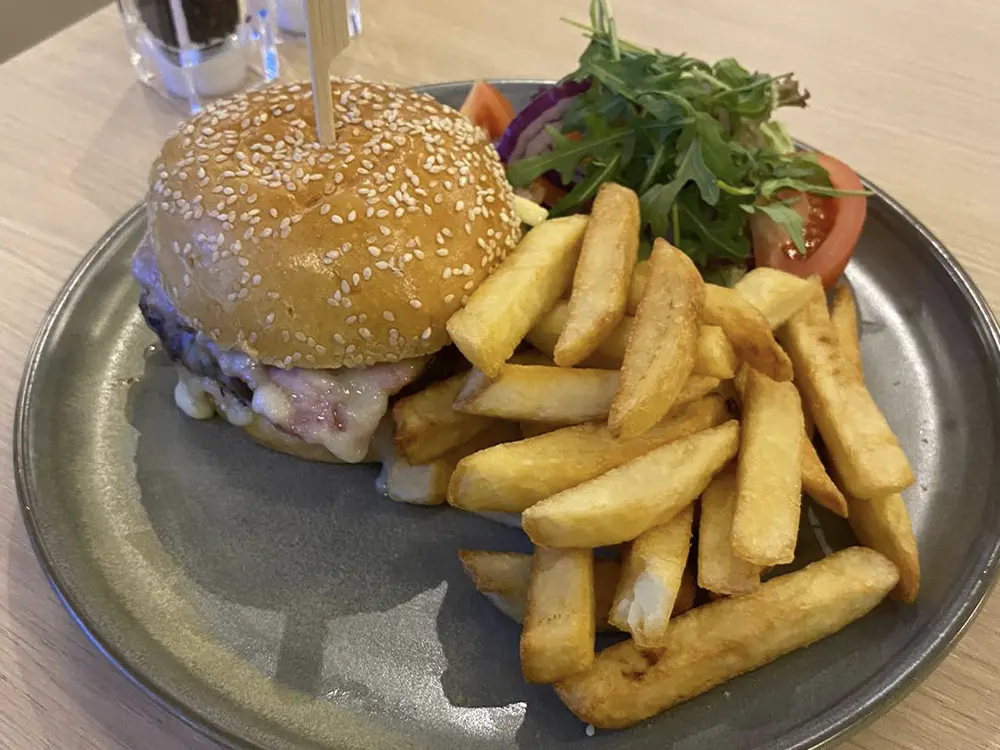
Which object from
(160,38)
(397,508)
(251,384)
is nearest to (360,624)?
(397,508)

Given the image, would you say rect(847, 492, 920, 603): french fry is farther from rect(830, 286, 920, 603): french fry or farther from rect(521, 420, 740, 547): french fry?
rect(521, 420, 740, 547): french fry

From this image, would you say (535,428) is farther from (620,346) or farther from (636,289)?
(636,289)

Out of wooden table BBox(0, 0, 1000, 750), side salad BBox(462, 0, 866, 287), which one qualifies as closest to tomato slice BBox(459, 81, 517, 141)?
side salad BBox(462, 0, 866, 287)

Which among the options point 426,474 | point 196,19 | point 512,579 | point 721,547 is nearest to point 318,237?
point 426,474

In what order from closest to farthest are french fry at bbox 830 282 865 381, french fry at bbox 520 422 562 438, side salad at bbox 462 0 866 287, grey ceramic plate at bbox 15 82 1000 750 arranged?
grey ceramic plate at bbox 15 82 1000 750, french fry at bbox 520 422 562 438, french fry at bbox 830 282 865 381, side salad at bbox 462 0 866 287

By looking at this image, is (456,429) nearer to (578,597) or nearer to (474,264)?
(474,264)

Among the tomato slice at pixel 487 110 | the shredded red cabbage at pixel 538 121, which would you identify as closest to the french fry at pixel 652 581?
the shredded red cabbage at pixel 538 121

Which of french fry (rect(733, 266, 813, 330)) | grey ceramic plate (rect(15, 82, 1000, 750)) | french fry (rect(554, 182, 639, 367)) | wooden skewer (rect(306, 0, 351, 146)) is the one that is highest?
wooden skewer (rect(306, 0, 351, 146))
